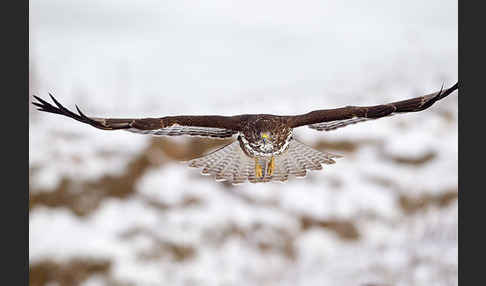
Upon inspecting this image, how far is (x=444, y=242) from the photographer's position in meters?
5.38

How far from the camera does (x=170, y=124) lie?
2.79 meters

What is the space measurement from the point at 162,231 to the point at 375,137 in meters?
2.67

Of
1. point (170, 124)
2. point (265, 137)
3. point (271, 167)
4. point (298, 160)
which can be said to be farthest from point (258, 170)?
point (170, 124)

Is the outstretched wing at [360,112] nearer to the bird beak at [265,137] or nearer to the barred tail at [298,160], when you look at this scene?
the bird beak at [265,137]

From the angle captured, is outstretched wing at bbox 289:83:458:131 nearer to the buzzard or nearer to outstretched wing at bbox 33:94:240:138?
the buzzard

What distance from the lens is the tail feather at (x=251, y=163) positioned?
10.6 ft

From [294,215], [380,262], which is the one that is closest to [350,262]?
[380,262]

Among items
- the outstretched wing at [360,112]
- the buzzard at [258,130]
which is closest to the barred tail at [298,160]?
the buzzard at [258,130]

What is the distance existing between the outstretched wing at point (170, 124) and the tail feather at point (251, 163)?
264 millimetres

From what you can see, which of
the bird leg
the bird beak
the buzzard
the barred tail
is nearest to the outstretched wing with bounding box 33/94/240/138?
the buzzard

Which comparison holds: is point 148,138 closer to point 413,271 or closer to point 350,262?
point 350,262

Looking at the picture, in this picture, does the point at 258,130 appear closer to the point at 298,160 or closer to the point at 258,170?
the point at 258,170

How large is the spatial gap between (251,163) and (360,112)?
28.3 inches

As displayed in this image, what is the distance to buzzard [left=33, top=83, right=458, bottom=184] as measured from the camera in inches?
107
